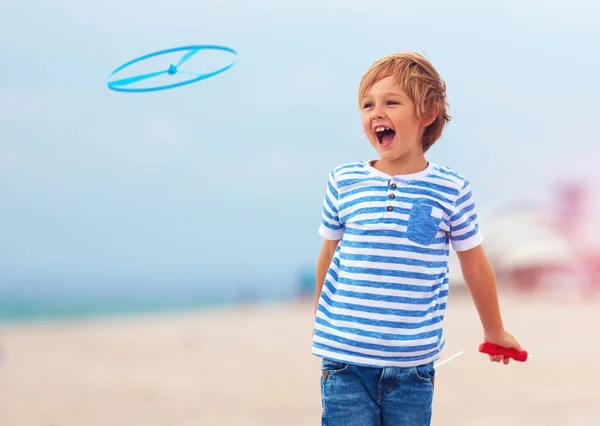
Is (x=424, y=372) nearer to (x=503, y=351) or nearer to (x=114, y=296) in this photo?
(x=503, y=351)

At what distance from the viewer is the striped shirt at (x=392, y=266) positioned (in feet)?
7.33

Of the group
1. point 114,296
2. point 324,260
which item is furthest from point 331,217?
point 114,296

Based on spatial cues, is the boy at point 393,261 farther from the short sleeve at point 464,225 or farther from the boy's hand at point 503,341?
the boy's hand at point 503,341

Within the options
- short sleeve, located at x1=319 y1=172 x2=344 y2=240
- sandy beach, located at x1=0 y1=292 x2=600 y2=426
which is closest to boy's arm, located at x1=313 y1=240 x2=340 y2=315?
short sleeve, located at x1=319 y1=172 x2=344 y2=240

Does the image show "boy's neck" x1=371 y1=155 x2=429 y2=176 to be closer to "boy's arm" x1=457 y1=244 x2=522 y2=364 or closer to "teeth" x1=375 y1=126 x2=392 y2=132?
"teeth" x1=375 y1=126 x2=392 y2=132

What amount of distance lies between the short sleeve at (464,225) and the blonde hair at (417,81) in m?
0.18

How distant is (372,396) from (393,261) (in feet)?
1.18

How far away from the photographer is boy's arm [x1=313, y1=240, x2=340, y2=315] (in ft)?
7.95

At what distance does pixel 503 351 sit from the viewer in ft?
7.88

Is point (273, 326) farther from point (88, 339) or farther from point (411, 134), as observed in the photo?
point (411, 134)

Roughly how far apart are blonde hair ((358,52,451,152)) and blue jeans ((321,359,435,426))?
64 centimetres

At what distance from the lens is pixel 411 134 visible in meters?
2.27

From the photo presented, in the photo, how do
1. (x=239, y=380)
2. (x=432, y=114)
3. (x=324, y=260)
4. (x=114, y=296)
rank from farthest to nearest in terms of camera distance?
(x=114, y=296) < (x=239, y=380) < (x=324, y=260) < (x=432, y=114)

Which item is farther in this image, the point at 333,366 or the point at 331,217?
the point at 331,217
